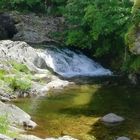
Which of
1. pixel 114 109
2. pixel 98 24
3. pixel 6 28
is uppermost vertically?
pixel 98 24

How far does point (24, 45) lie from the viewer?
3428 cm

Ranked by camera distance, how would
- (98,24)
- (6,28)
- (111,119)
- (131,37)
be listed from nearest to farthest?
(111,119)
(131,37)
(98,24)
(6,28)

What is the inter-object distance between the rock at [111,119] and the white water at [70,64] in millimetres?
11769

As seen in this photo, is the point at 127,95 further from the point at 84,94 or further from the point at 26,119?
the point at 26,119

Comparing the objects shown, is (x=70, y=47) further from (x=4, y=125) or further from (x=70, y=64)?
(x=4, y=125)

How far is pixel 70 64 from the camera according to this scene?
3609 centimetres

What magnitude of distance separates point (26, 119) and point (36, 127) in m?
0.58

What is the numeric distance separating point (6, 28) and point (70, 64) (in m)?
7.36

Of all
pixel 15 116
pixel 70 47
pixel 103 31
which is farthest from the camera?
pixel 70 47

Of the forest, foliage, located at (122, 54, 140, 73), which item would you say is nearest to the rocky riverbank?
the forest

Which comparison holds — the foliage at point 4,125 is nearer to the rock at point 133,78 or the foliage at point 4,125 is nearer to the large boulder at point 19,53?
the large boulder at point 19,53

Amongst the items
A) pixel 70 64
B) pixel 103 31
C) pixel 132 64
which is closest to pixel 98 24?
pixel 103 31

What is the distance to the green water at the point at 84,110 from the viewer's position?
20.9 m

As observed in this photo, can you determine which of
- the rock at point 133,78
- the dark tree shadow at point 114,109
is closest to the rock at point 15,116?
the dark tree shadow at point 114,109
